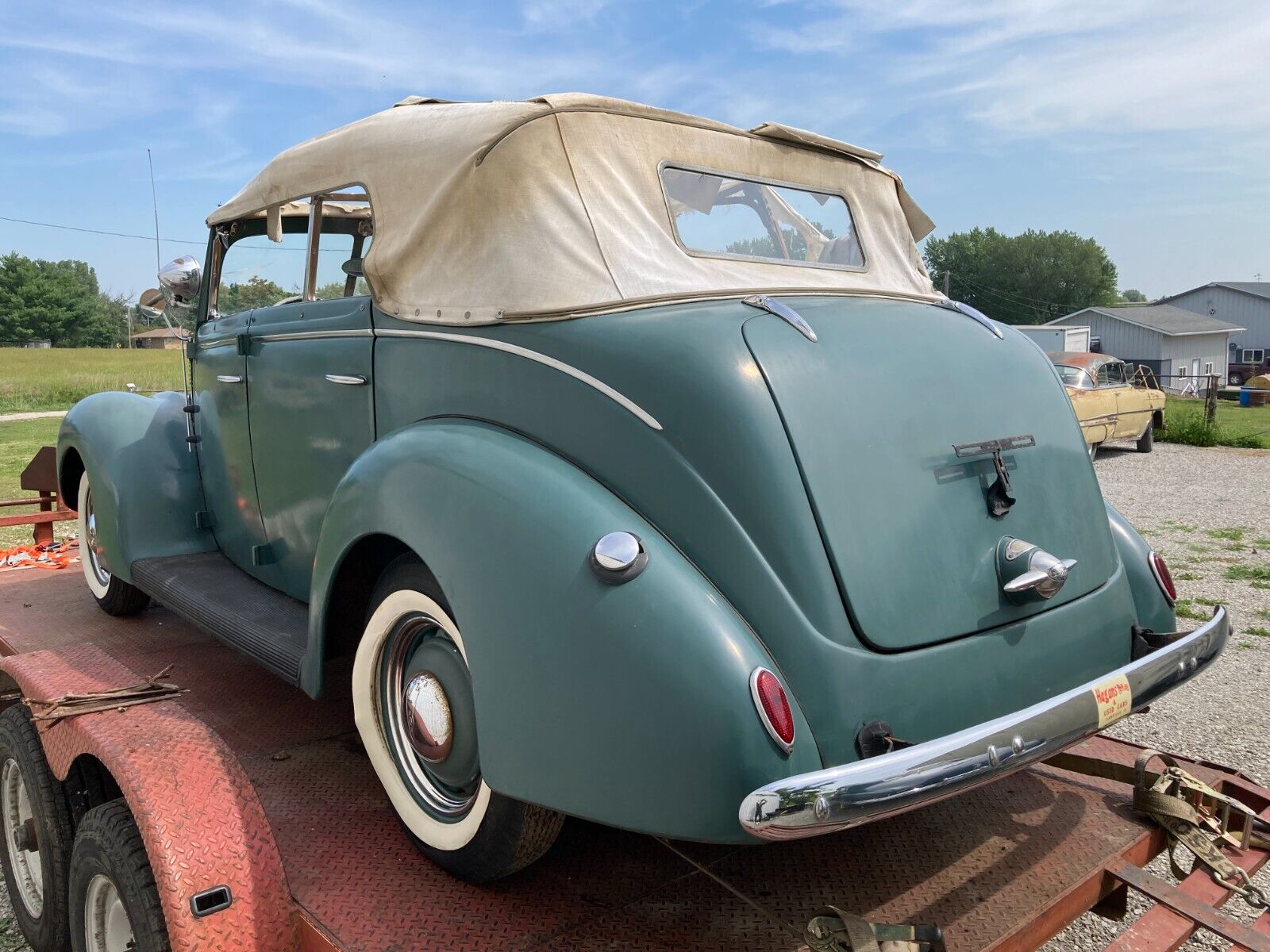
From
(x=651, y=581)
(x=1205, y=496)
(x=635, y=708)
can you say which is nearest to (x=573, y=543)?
(x=651, y=581)

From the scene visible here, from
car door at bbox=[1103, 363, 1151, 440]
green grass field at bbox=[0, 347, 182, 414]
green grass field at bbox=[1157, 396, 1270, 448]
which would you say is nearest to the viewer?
car door at bbox=[1103, 363, 1151, 440]

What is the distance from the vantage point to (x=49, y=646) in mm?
3885

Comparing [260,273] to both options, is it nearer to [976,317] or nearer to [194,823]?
[194,823]

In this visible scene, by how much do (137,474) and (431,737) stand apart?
2.51m

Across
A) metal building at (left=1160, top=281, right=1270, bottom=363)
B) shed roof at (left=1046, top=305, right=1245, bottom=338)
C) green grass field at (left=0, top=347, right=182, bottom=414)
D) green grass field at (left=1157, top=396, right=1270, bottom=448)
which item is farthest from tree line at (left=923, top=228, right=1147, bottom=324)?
green grass field at (left=0, top=347, right=182, bottom=414)

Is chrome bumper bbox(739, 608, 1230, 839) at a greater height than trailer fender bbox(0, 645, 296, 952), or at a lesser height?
greater

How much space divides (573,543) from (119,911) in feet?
4.91

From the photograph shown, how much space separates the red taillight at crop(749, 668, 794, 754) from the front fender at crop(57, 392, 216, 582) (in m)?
3.11

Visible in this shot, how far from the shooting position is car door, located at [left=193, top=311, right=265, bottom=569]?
3.69 m

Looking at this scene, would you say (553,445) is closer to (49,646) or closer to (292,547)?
A: (292,547)

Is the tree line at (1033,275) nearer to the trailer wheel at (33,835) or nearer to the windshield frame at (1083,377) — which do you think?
the windshield frame at (1083,377)

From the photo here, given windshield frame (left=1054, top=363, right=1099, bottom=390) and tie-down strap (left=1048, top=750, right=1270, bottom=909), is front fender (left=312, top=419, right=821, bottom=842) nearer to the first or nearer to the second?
tie-down strap (left=1048, top=750, right=1270, bottom=909)

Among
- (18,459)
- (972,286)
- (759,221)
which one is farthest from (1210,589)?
(972,286)

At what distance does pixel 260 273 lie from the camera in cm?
384
